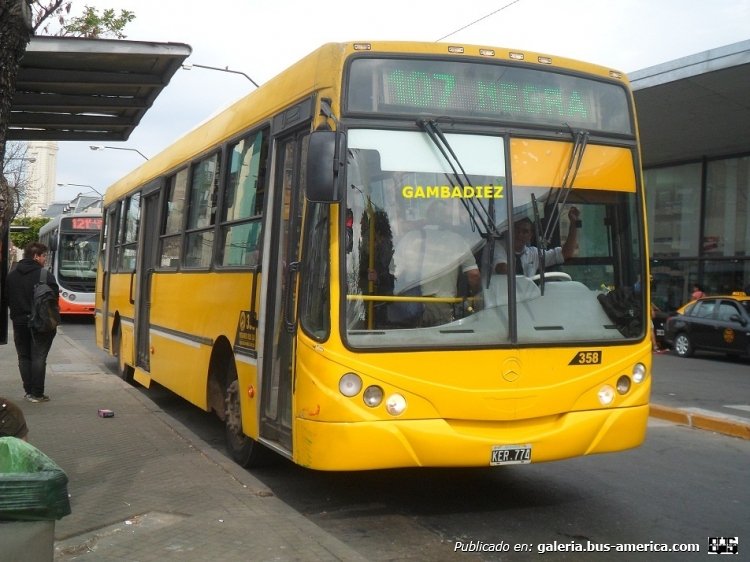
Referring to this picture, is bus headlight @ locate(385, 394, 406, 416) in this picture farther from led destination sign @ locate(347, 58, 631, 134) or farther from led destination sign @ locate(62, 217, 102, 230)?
led destination sign @ locate(62, 217, 102, 230)

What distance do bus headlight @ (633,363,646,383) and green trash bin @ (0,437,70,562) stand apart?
13.3 feet

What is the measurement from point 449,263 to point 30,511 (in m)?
3.12

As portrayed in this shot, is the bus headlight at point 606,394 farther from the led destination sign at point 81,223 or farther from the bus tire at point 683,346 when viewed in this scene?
the led destination sign at point 81,223

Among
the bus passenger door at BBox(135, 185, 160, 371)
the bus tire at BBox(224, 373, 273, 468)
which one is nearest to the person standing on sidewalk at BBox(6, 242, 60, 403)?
the bus passenger door at BBox(135, 185, 160, 371)

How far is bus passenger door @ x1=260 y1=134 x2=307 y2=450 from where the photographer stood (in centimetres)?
611

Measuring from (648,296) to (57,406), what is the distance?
7376mm

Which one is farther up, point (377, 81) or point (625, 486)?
point (377, 81)

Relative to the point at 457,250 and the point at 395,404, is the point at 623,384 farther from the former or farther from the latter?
the point at 395,404

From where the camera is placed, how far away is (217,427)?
9.73 meters

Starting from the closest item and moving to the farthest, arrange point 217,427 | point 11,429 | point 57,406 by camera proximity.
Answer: point 11,429 → point 217,427 → point 57,406

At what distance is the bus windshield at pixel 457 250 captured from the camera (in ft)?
18.3

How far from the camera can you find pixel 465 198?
5.72 metres

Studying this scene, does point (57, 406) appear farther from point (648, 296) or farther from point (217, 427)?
point (648, 296)

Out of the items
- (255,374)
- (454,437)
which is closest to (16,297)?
(255,374)
